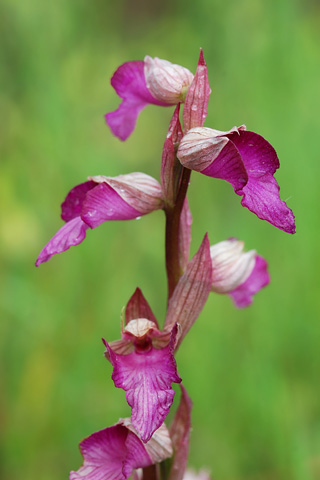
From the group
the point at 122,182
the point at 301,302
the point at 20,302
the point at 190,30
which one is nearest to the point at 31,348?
the point at 20,302

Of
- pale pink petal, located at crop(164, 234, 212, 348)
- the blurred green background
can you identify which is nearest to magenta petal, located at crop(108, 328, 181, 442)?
pale pink petal, located at crop(164, 234, 212, 348)

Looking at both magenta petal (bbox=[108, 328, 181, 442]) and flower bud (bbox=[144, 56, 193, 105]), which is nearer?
magenta petal (bbox=[108, 328, 181, 442])

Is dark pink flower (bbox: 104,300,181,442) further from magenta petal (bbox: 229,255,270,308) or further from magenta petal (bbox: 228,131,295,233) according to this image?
magenta petal (bbox: 229,255,270,308)

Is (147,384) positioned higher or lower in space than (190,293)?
lower

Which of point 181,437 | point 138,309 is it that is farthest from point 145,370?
point 181,437

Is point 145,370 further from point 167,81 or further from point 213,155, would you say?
point 167,81
